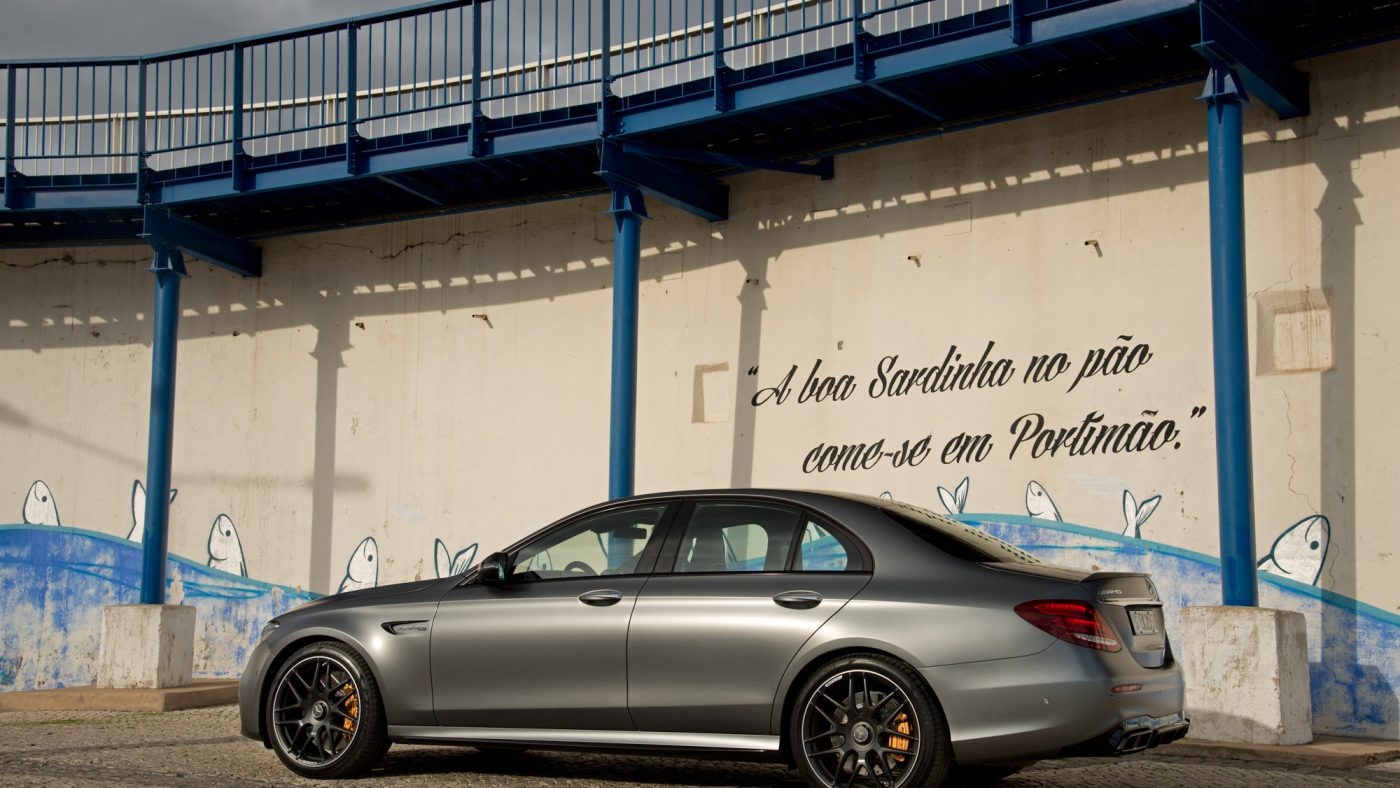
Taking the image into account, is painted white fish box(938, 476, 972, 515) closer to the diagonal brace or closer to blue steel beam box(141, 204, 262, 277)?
the diagonal brace

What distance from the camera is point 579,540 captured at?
6.88 metres

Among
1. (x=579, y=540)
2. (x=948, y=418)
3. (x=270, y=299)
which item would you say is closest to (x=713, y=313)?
(x=948, y=418)

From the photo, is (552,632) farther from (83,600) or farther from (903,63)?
(83,600)

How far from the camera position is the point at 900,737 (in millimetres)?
5844

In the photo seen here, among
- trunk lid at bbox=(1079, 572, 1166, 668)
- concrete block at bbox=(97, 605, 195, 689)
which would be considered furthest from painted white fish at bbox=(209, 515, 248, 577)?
trunk lid at bbox=(1079, 572, 1166, 668)

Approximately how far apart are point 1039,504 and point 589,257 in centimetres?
521

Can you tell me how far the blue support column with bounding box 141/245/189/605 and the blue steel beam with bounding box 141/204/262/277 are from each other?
0.53 ft

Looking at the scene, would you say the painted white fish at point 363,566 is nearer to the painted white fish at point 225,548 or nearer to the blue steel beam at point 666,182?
the painted white fish at point 225,548

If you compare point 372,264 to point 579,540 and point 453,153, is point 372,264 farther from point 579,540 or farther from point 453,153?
point 579,540

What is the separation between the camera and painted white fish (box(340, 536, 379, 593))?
48.2 feet

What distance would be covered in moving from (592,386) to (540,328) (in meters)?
0.92

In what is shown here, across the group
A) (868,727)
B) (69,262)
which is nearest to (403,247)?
(69,262)

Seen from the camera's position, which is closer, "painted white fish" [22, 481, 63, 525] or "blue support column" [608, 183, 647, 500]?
"blue support column" [608, 183, 647, 500]

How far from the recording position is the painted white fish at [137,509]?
51.3 feet
